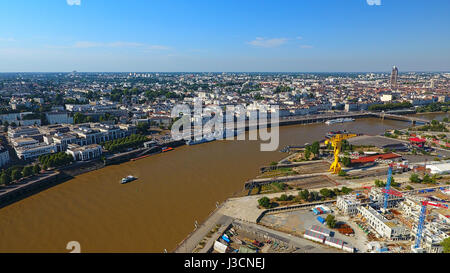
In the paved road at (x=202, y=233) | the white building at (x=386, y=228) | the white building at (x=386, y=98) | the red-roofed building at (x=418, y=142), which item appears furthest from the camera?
the white building at (x=386, y=98)

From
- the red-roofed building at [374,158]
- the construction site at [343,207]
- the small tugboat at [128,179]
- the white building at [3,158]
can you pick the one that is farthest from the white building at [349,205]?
the white building at [3,158]

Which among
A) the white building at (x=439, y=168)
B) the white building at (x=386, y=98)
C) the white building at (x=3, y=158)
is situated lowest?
the white building at (x=439, y=168)

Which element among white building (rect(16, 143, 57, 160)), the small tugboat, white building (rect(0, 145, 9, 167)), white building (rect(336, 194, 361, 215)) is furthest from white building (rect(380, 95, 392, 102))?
white building (rect(0, 145, 9, 167))

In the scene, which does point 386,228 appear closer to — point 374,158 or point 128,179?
point 374,158

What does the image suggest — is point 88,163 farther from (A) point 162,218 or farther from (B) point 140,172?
(A) point 162,218

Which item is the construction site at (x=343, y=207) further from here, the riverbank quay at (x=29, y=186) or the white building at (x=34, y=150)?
the white building at (x=34, y=150)

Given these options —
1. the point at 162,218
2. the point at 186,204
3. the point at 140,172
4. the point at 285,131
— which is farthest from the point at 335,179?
the point at 285,131

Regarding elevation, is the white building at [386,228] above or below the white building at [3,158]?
below

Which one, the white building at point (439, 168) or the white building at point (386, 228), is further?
the white building at point (439, 168)

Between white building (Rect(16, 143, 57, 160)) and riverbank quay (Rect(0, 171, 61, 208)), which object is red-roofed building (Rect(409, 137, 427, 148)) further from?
white building (Rect(16, 143, 57, 160))
